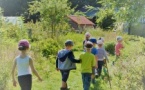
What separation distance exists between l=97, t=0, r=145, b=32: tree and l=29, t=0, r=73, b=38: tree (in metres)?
16.5

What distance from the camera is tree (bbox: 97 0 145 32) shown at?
8.07 meters

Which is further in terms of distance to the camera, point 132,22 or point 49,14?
point 49,14

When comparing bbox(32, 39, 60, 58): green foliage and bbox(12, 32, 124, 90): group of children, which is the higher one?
bbox(12, 32, 124, 90): group of children

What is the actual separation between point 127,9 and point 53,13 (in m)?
17.1

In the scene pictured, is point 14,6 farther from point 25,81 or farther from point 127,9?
point 25,81

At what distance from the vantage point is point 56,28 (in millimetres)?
25641

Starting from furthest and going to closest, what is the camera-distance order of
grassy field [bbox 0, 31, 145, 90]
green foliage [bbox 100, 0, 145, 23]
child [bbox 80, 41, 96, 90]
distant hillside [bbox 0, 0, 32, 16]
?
distant hillside [bbox 0, 0, 32, 16], child [bbox 80, 41, 96, 90], green foliage [bbox 100, 0, 145, 23], grassy field [bbox 0, 31, 145, 90]

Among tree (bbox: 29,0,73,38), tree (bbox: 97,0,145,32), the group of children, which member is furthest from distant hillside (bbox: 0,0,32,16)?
tree (bbox: 97,0,145,32)

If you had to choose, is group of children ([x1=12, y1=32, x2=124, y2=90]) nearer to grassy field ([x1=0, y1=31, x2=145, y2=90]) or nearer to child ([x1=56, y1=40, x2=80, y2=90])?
child ([x1=56, y1=40, x2=80, y2=90])

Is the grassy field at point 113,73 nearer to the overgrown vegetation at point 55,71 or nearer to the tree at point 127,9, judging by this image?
the overgrown vegetation at point 55,71

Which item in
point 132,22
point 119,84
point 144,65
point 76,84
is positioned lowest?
point 76,84

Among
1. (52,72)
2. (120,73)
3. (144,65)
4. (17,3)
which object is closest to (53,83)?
(52,72)

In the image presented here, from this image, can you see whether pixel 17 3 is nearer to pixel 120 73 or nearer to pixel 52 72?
pixel 52 72

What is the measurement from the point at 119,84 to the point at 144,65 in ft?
2.56
